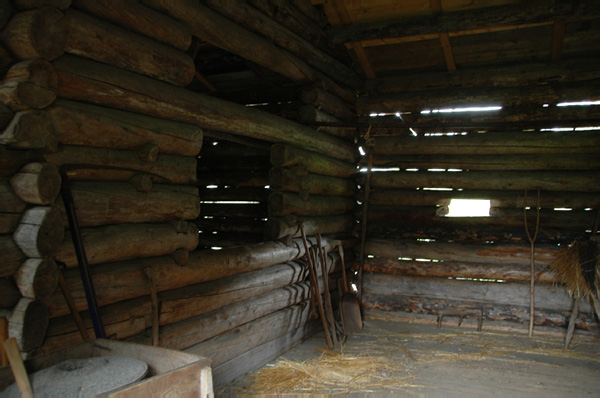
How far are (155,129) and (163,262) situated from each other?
1.09 metres

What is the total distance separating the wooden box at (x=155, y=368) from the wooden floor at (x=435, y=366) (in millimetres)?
2095

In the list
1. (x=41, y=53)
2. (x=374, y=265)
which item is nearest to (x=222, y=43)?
(x=41, y=53)

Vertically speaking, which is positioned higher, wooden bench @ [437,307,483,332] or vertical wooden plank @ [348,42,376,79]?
vertical wooden plank @ [348,42,376,79]

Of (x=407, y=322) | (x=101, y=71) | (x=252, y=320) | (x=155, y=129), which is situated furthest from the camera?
(x=407, y=322)

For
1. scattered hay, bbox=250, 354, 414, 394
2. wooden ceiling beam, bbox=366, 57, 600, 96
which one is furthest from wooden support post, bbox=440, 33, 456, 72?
scattered hay, bbox=250, 354, 414, 394

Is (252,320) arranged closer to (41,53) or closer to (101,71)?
(101,71)

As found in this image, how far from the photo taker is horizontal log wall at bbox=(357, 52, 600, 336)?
6922 millimetres

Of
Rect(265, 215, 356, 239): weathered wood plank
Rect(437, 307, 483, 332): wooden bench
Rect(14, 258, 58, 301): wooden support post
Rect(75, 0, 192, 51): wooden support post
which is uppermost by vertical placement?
Rect(75, 0, 192, 51): wooden support post

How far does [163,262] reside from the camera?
4.01 m

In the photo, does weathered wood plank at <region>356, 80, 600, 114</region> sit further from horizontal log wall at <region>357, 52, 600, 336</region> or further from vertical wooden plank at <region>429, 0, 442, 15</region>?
vertical wooden plank at <region>429, 0, 442, 15</region>

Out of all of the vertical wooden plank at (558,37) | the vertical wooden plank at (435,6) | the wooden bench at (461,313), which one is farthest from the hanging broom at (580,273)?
the vertical wooden plank at (435,6)

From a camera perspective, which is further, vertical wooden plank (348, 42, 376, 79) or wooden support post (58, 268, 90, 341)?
vertical wooden plank (348, 42, 376, 79)

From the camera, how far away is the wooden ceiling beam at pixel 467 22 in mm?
5910

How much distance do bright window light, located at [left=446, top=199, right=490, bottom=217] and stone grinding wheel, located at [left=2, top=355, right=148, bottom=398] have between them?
5.91m
